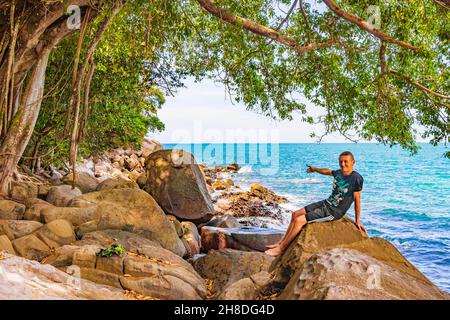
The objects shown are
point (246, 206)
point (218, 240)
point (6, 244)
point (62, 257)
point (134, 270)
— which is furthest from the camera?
point (246, 206)

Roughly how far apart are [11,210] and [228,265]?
4.41 metres

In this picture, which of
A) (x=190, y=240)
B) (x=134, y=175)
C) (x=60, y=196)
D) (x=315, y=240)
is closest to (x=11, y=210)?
(x=60, y=196)

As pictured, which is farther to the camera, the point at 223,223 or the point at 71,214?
the point at 223,223

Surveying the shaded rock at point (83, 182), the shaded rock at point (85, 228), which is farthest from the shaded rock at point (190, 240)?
the shaded rock at point (85, 228)

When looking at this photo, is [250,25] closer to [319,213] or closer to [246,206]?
[319,213]

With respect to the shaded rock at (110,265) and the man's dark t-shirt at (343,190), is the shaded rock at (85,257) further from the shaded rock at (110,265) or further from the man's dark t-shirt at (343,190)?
the man's dark t-shirt at (343,190)

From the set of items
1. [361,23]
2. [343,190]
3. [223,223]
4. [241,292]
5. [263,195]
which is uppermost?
[361,23]

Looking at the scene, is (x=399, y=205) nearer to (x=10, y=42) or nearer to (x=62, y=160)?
(x=62, y=160)

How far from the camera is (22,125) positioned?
8.32m

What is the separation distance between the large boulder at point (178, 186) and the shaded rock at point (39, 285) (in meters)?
8.30

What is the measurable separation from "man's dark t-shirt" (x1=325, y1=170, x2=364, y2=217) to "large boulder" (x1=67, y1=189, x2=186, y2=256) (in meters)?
4.17

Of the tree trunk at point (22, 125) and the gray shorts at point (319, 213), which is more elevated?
the tree trunk at point (22, 125)

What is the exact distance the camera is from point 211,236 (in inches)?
454

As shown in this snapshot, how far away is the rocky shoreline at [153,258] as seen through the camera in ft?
13.2
